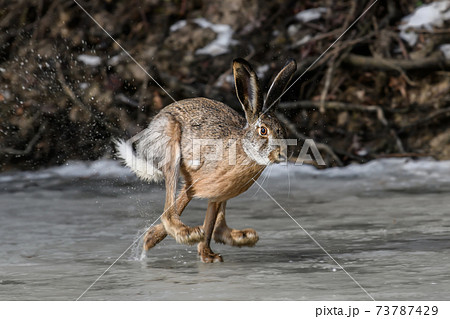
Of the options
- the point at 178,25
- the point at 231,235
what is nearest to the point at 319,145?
the point at 178,25

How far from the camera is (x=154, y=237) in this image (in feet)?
20.9

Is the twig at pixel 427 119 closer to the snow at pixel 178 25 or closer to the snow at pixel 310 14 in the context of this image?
the snow at pixel 310 14

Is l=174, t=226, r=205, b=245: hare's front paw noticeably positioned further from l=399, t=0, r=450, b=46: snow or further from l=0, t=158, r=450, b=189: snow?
l=399, t=0, r=450, b=46: snow

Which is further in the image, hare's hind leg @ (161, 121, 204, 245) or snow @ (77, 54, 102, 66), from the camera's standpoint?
snow @ (77, 54, 102, 66)

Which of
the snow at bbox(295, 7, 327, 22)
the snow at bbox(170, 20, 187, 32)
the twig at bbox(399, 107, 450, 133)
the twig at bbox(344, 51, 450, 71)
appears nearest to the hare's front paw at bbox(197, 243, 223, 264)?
the twig at bbox(399, 107, 450, 133)

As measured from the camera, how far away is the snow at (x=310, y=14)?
41.3 feet

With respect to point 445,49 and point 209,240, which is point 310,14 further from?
point 209,240

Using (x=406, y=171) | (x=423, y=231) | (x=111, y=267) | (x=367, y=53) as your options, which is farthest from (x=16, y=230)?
(x=367, y=53)

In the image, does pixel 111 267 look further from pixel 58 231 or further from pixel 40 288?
pixel 58 231

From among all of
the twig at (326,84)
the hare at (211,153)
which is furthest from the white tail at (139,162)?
the twig at (326,84)

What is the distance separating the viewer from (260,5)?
1298 cm

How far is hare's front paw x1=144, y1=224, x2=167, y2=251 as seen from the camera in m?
6.35

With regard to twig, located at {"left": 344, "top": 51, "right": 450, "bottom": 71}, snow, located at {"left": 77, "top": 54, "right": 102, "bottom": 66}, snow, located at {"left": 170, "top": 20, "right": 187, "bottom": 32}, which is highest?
snow, located at {"left": 170, "top": 20, "right": 187, "bottom": 32}

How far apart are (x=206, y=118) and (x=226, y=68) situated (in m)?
5.76
